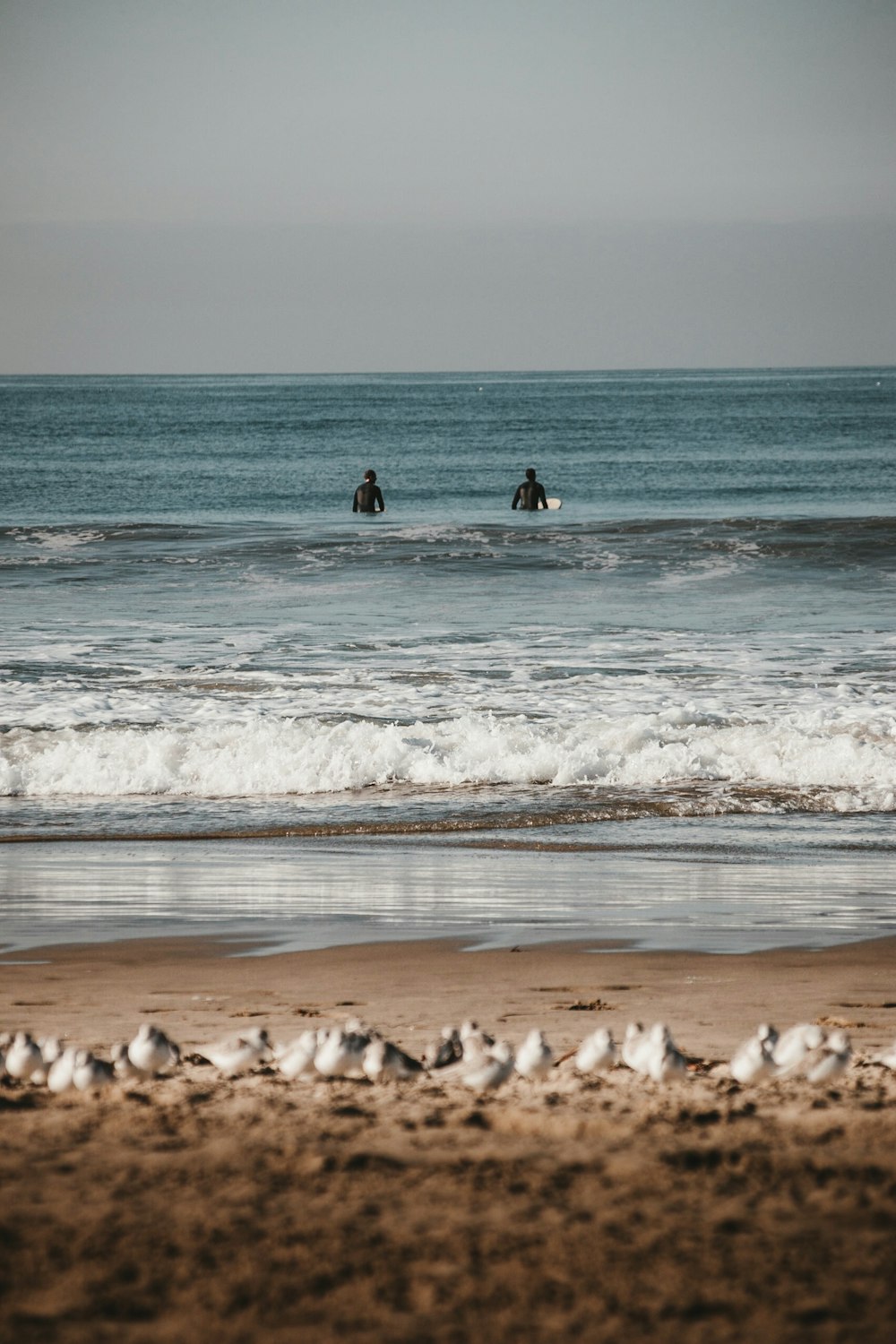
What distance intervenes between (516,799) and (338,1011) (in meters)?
4.22

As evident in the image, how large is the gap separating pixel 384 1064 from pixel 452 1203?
767 millimetres

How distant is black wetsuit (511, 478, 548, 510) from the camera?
27.9 meters

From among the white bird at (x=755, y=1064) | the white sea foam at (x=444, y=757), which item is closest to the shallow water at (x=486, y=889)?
the white sea foam at (x=444, y=757)

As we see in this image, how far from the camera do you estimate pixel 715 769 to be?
9602 mm

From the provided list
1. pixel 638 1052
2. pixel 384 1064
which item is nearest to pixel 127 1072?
pixel 384 1064

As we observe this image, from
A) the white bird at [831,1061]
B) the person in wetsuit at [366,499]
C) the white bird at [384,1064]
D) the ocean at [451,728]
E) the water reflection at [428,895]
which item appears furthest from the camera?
the person in wetsuit at [366,499]

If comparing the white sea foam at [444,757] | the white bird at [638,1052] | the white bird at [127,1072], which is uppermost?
the white sea foam at [444,757]

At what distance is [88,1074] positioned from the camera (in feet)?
12.7

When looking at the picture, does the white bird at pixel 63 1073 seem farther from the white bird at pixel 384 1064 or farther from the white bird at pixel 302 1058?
the white bird at pixel 384 1064

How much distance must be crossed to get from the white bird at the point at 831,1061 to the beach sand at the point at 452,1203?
0.05m

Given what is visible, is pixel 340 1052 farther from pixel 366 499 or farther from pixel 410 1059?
pixel 366 499

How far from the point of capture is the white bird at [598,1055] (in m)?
3.97

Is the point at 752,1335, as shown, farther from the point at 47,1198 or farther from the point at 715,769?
the point at 715,769

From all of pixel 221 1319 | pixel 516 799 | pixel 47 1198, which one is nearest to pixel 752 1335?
pixel 221 1319
